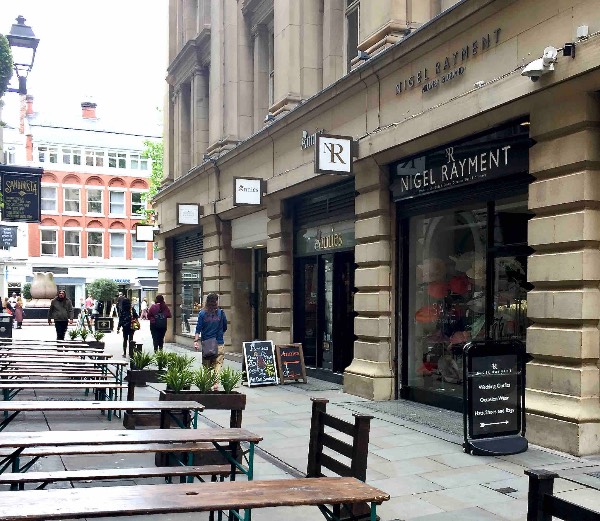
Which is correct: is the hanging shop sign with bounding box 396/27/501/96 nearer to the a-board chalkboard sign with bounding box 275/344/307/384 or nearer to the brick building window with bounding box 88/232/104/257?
the a-board chalkboard sign with bounding box 275/344/307/384

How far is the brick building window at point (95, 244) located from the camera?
55219mm

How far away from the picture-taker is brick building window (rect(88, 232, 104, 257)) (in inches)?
2174

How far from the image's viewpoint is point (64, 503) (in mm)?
3182

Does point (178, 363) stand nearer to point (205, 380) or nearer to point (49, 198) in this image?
point (205, 380)

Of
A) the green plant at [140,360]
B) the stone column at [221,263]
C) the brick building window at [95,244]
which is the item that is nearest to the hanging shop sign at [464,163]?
the green plant at [140,360]

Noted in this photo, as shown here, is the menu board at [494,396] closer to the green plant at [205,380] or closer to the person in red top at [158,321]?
the green plant at [205,380]

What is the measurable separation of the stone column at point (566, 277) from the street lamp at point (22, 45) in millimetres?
7702

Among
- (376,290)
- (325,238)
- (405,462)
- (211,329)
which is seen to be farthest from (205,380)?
(325,238)

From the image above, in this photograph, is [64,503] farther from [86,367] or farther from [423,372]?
[423,372]

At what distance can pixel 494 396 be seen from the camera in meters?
7.32

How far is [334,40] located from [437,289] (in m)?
5.44

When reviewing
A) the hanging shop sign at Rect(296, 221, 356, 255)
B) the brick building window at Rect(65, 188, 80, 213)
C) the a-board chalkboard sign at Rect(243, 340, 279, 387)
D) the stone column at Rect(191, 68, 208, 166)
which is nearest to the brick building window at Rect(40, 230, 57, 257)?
the brick building window at Rect(65, 188, 80, 213)

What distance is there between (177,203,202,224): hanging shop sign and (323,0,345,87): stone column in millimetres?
6995

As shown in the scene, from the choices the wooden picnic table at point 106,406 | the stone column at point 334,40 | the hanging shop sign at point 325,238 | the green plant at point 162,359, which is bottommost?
the wooden picnic table at point 106,406
